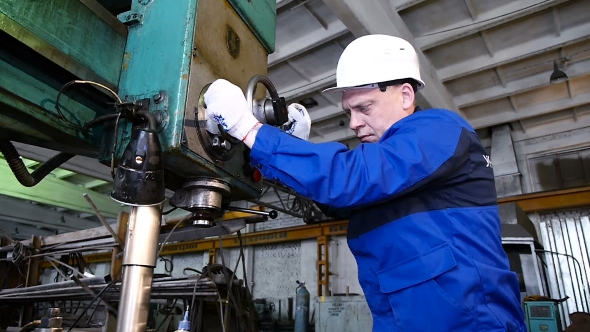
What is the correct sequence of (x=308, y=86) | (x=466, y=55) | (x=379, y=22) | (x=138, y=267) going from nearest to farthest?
(x=138, y=267), (x=379, y=22), (x=466, y=55), (x=308, y=86)

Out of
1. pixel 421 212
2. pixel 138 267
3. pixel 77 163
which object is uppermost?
pixel 77 163

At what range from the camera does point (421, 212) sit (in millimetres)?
830

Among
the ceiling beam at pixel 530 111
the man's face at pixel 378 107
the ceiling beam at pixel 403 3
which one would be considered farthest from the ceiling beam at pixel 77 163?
the ceiling beam at pixel 530 111

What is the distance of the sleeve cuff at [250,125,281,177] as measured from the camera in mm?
812

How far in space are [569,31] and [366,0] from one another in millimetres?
1895

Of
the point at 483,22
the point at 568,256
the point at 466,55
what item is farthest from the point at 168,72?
the point at 568,256

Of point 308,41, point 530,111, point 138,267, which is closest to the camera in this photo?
point 138,267

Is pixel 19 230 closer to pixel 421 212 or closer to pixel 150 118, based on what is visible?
pixel 150 118

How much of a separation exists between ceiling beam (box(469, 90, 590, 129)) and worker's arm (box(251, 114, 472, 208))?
13.8 ft

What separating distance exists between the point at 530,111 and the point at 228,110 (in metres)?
4.54

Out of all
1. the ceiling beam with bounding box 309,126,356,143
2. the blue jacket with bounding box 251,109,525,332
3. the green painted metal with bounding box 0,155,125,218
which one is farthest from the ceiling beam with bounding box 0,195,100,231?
the blue jacket with bounding box 251,109,525,332

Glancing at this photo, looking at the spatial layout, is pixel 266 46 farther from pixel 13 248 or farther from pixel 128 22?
pixel 13 248

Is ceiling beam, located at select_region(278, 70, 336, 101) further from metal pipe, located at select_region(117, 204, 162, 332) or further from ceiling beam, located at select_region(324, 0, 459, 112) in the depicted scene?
metal pipe, located at select_region(117, 204, 162, 332)

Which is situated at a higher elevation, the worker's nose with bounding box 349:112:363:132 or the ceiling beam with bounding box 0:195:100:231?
the ceiling beam with bounding box 0:195:100:231
